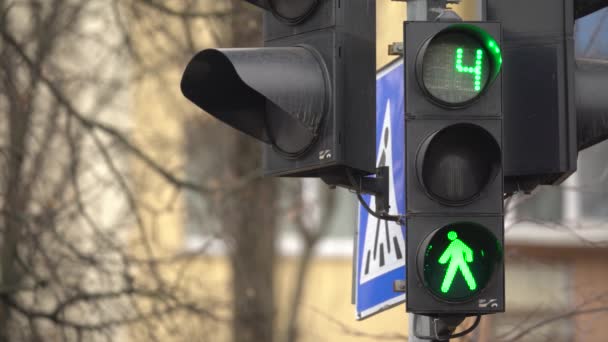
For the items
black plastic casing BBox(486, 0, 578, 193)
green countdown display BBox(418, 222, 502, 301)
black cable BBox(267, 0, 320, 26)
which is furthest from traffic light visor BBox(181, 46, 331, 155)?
black plastic casing BBox(486, 0, 578, 193)

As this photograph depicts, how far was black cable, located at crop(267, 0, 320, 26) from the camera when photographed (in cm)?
524

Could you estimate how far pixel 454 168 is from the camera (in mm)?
4949

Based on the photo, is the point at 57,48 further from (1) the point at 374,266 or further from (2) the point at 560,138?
(2) the point at 560,138

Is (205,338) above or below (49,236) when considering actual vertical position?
below

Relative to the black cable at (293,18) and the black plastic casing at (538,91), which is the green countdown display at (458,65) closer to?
the black plastic casing at (538,91)

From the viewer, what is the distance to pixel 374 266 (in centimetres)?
603

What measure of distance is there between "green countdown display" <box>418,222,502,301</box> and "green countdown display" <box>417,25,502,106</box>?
1.51 feet

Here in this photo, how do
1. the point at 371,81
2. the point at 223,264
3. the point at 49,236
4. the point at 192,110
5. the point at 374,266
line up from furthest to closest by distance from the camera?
the point at 223,264 < the point at 192,110 < the point at 49,236 < the point at 374,266 < the point at 371,81

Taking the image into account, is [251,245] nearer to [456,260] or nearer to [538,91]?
[538,91]

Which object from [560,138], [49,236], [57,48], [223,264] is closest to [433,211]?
[560,138]

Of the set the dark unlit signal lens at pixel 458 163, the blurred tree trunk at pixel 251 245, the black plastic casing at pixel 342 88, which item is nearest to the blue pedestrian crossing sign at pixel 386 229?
the black plastic casing at pixel 342 88

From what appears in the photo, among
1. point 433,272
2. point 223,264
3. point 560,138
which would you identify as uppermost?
point 560,138

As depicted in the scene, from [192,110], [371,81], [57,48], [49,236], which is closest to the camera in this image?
[371,81]

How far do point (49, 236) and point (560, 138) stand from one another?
23.2ft
